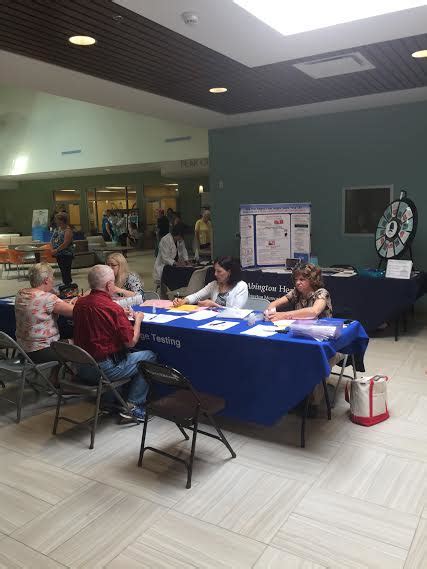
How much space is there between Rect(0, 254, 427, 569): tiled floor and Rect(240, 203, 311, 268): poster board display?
3401mm

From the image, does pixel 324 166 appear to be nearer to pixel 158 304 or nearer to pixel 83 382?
pixel 158 304

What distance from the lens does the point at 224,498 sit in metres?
2.69

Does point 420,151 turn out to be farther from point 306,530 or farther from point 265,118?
point 306,530

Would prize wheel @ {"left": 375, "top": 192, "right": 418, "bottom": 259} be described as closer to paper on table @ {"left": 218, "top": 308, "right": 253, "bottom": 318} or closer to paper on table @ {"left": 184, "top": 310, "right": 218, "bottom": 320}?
paper on table @ {"left": 218, "top": 308, "right": 253, "bottom": 318}

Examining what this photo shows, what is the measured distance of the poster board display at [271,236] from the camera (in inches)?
272

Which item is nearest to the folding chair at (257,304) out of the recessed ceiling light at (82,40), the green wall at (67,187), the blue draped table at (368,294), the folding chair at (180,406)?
the folding chair at (180,406)

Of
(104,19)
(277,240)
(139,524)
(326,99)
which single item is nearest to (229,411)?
(139,524)

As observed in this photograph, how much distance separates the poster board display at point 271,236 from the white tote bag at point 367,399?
3537 millimetres

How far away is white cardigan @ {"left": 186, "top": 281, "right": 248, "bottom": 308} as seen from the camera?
4238mm

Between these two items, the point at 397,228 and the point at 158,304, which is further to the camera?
the point at 397,228

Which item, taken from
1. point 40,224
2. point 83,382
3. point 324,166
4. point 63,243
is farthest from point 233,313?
point 40,224

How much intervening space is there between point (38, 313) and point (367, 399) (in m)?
2.65

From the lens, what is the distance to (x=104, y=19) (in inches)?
133

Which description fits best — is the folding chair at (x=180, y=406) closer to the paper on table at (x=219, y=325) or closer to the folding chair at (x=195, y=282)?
the paper on table at (x=219, y=325)
